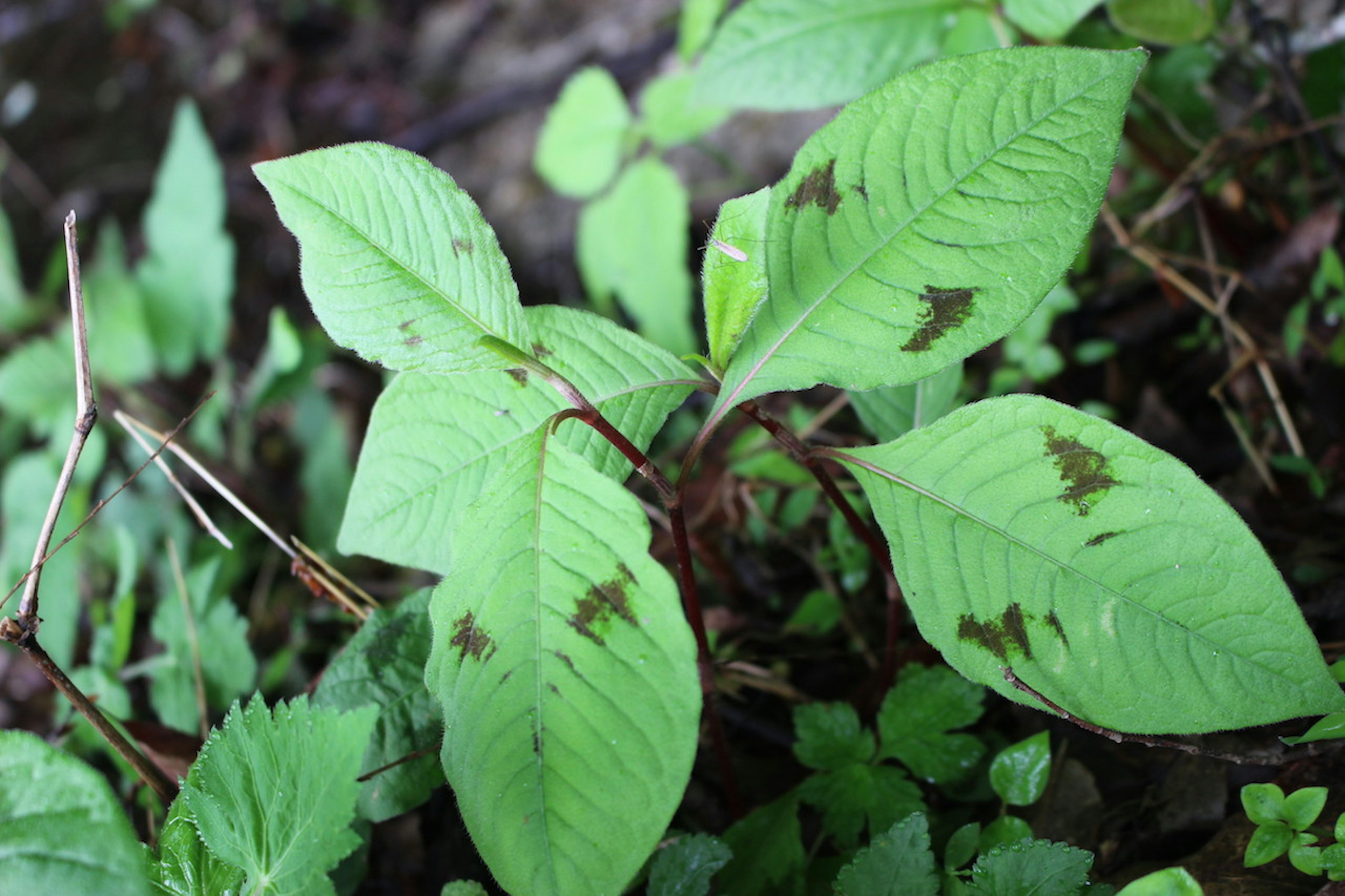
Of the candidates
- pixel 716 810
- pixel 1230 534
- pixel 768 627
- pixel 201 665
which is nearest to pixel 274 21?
pixel 201 665

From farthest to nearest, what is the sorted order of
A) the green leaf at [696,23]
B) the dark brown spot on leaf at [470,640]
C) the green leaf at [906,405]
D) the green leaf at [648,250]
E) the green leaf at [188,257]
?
the green leaf at [188,257]
the green leaf at [648,250]
the green leaf at [696,23]
the green leaf at [906,405]
the dark brown spot on leaf at [470,640]

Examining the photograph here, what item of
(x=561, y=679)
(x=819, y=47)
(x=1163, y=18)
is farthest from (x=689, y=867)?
(x=1163, y=18)

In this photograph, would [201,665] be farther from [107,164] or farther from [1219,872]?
[107,164]

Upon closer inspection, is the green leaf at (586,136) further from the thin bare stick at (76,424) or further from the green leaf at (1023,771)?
the green leaf at (1023,771)

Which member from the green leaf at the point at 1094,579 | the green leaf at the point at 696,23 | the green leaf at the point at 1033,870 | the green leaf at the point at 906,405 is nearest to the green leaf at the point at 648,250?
the green leaf at the point at 696,23

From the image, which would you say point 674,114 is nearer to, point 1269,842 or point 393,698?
point 393,698

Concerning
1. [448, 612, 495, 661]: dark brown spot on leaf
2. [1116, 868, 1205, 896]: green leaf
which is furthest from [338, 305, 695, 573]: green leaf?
[1116, 868, 1205, 896]: green leaf

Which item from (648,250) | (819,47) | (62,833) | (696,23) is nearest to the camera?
(62,833)

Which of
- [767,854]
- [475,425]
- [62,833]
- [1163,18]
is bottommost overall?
[767,854]
